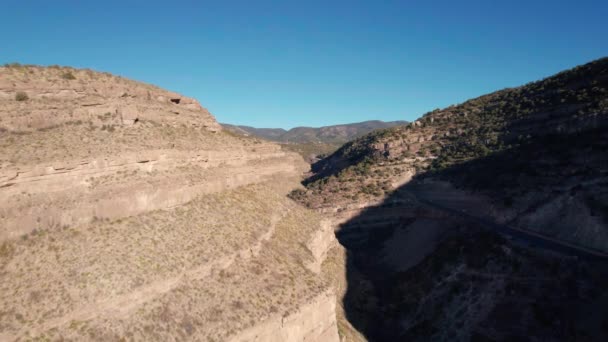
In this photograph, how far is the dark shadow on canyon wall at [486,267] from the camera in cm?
2831

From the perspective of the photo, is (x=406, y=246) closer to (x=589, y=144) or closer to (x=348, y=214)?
(x=348, y=214)

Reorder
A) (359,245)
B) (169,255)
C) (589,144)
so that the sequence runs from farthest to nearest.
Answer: (359,245)
(589,144)
(169,255)

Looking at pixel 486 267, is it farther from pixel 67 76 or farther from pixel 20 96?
pixel 20 96

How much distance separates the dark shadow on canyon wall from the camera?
2831cm

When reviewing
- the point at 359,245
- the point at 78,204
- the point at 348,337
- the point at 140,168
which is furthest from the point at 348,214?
the point at 78,204

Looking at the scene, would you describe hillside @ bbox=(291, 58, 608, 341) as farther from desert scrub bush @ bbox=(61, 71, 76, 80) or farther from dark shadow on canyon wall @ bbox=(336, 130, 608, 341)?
desert scrub bush @ bbox=(61, 71, 76, 80)

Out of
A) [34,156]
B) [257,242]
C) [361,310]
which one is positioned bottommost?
[361,310]

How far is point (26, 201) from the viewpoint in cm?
2052

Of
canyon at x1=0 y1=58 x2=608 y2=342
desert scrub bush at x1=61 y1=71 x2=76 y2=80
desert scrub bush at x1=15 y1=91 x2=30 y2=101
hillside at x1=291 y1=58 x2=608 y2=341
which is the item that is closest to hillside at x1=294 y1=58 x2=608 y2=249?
hillside at x1=291 y1=58 x2=608 y2=341

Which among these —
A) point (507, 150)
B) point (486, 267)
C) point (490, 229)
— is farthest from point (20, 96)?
point (507, 150)

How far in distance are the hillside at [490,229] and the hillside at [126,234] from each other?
10.1m

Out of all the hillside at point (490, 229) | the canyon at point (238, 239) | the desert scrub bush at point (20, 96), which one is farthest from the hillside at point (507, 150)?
the desert scrub bush at point (20, 96)

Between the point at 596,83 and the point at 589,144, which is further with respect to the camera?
the point at 596,83

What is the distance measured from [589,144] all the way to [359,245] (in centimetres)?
2952
